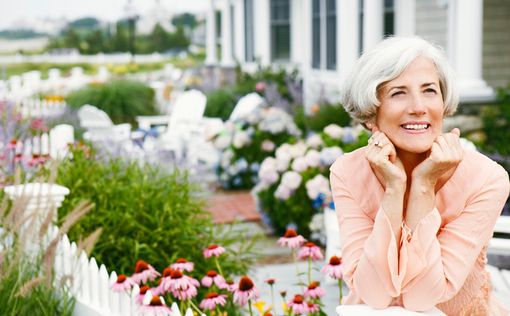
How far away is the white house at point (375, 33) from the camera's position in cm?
804

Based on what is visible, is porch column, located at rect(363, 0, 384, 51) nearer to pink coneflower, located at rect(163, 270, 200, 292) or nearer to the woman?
pink coneflower, located at rect(163, 270, 200, 292)

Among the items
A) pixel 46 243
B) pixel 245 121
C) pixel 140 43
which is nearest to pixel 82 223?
pixel 46 243

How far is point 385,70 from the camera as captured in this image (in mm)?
2170

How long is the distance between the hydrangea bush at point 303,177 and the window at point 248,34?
10.3 metres

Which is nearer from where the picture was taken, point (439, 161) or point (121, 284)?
point (439, 161)

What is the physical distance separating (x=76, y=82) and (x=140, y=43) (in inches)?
1022

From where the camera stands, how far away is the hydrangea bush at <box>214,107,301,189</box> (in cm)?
845

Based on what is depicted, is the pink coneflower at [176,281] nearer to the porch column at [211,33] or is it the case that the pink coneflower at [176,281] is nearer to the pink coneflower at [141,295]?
the pink coneflower at [141,295]

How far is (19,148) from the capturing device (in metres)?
5.64

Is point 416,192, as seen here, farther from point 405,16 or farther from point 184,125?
point 405,16

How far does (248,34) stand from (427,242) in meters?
15.7

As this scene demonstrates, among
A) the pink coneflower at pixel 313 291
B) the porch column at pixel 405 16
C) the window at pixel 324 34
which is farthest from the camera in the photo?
the window at pixel 324 34

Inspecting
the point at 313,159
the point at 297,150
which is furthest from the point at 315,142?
the point at 313,159

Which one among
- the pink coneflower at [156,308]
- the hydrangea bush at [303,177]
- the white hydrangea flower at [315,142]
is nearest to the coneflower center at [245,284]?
the pink coneflower at [156,308]
